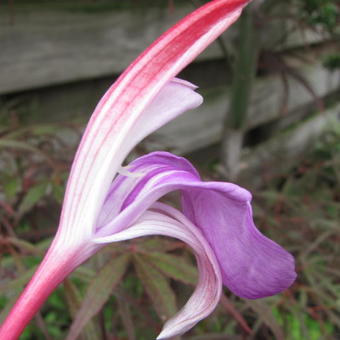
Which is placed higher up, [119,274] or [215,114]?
[119,274]

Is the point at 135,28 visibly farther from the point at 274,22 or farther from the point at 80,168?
the point at 80,168

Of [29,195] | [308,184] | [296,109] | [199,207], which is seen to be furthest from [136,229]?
[296,109]

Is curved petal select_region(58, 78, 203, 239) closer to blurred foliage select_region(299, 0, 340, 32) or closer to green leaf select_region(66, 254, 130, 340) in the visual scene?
green leaf select_region(66, 254, 130, 340)

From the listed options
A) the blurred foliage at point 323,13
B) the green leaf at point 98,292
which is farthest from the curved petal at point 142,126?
the blurred foliage at point 323,13

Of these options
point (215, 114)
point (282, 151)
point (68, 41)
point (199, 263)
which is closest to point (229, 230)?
point (199, 263)

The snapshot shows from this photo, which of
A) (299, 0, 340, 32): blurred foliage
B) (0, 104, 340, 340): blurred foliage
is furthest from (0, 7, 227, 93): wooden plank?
(299, 0, 340, 32): blurred foliage

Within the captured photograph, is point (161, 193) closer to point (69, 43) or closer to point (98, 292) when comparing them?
point (98, 292)

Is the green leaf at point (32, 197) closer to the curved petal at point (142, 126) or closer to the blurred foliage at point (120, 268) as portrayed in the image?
the blurred foliage at point (120, 268)
